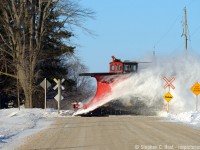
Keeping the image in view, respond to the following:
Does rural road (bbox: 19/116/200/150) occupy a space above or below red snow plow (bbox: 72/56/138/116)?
below

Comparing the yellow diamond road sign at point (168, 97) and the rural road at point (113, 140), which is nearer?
the rural road at point (113, 140)

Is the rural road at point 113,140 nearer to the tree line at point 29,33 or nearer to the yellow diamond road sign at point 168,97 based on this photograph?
the yellow diamond road sign at point 168,97

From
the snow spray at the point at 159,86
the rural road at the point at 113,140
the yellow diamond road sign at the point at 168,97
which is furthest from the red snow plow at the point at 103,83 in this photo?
the rural road at the point at 113,140

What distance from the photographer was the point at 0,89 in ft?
168

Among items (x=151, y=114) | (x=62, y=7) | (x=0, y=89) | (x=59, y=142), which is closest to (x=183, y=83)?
(x=151, y=114)

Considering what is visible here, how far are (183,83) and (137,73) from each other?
3.20 metres

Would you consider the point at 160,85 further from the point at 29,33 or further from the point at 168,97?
the point at 29,33

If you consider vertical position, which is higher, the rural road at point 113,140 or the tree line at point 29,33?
the tree line at point 29,33

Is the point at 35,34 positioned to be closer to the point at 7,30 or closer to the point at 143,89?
the point at 7,30

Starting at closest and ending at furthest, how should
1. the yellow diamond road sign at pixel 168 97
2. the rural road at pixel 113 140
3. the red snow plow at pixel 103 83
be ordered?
the rural road at pixel 113 140
the yellow diamond road sign at pixel 168 97
the red snow plow at pixel 103 83

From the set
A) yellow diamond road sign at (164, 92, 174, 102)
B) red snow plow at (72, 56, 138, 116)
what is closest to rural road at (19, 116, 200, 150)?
yellow diamond road sign at (164, 92, 174, 102)

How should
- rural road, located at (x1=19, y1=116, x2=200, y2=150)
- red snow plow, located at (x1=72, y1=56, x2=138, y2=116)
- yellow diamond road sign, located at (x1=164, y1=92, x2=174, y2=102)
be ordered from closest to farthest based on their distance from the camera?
rural road, located at (x1=19, y1=116, x2=200, y2=150) < yellow diamond road sign, located at (x1=164, y1=92, x2=174, y2=102) < red snow plow, located at (x1=72, y1=56, x2=138, y2=116)

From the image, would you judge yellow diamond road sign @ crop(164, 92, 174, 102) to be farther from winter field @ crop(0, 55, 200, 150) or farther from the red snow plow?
the red snow plow

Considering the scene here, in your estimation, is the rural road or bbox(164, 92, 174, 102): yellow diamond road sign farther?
bbox(164, 92, 174, 102): yellow diamond road sign
